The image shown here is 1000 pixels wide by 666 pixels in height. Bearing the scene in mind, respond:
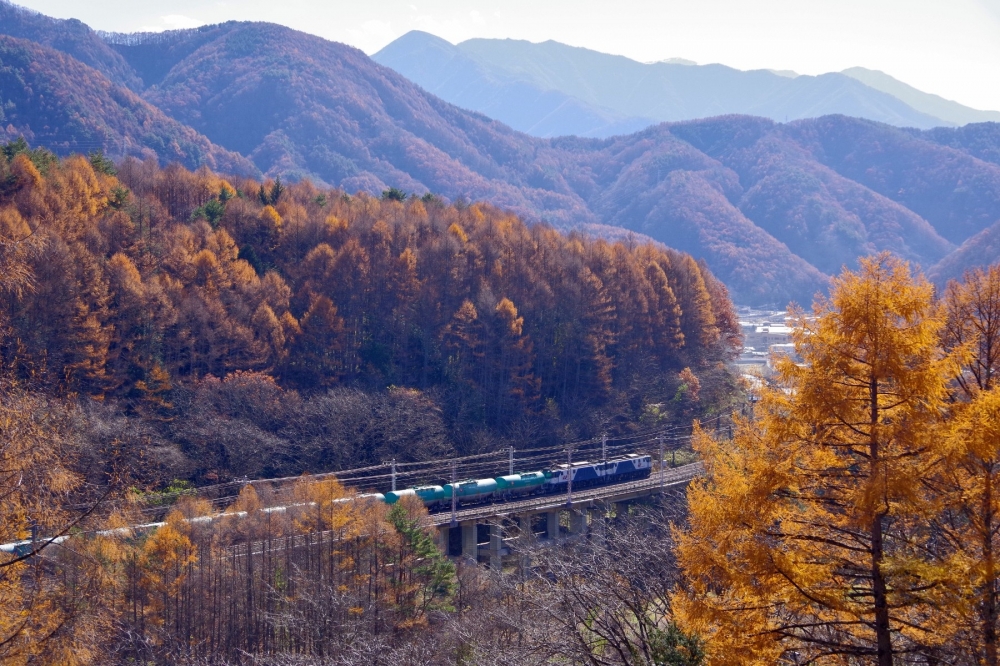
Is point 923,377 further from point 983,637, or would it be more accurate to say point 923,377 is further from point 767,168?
point 767,168

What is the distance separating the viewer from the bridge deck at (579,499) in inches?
1203

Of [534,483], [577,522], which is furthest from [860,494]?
[577,522]

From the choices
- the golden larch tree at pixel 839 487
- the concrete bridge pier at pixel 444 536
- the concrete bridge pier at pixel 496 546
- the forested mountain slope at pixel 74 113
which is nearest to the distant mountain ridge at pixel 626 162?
the forested mountain slope at pixel 74 113

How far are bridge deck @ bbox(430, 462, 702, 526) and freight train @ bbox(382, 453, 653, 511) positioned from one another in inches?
13.0

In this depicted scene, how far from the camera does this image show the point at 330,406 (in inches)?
1346

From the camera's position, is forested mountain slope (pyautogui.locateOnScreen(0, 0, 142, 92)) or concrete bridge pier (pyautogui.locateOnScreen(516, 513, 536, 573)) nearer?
concrete bridge pier (pyautogui.locateOnScreen(516, 513, 536, 573))

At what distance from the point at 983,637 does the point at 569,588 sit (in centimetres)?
639

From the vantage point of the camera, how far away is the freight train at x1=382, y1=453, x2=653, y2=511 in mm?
30562

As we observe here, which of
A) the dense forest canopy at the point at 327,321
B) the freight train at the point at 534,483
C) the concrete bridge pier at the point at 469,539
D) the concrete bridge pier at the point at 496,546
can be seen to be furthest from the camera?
the concrete bridge pier at the point at 469,539

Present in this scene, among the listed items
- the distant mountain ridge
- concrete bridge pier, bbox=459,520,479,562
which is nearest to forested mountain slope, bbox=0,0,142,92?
the distant mountain ridge

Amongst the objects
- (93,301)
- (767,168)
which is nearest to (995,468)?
(93,301)

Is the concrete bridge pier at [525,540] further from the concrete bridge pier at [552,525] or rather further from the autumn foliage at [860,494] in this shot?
the autumn foliage at [860,494]

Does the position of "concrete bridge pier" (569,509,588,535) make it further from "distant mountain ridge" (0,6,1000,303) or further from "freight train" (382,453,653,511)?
"distant mountain ridge" (0,6,1000,303)

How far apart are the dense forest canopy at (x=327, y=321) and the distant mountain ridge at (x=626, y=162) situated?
55.0 meters
